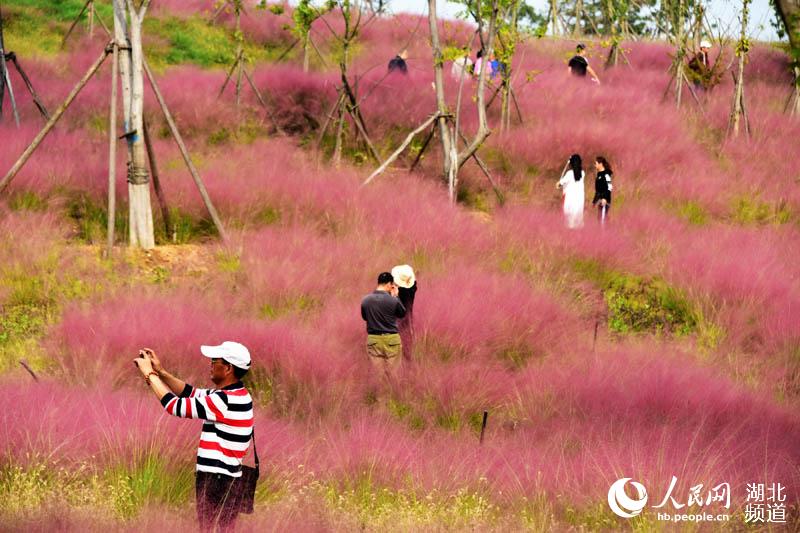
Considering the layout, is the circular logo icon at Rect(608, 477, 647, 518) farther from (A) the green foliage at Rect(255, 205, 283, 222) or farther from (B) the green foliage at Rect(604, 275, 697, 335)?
(A) the green foliage at Rect(255, 205, 283, 222)

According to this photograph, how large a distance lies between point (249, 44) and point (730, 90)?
11.8 m

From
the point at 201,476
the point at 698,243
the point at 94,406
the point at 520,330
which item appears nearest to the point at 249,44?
the point at 698,243

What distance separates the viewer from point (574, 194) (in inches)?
492

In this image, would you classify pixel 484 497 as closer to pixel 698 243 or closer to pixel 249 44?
pixel 698 243

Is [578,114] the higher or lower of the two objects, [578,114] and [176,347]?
the higher

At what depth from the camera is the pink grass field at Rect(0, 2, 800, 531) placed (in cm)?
561

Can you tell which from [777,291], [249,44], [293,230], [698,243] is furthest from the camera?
[249,44]

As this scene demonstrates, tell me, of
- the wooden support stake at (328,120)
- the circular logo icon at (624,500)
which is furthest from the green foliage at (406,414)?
the wooden support stake at (328,120)

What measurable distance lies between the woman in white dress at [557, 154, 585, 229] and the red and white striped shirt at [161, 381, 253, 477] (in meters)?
8.61

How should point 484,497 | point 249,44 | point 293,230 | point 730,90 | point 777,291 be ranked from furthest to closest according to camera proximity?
point 249,44, point 730,90, point 293,230, point 777,291, point 484,497

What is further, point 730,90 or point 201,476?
point 730,90

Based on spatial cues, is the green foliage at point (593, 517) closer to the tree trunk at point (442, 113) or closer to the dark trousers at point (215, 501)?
the dark trousers at point (215, 501)

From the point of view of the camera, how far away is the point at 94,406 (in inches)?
234

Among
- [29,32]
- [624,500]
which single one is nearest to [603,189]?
[624,500]
